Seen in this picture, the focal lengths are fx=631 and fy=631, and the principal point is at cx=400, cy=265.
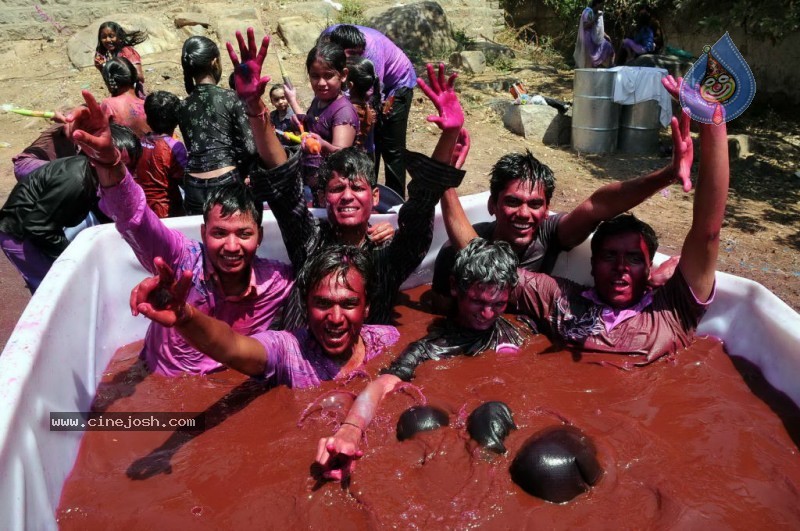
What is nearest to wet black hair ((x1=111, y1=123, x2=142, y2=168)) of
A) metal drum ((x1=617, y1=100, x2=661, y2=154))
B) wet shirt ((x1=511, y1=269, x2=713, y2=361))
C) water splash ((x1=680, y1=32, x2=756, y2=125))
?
wet shirt ((x1=511, y1=269, x2=713, y2=361))

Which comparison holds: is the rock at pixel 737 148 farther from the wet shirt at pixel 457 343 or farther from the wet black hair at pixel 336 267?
the wet black hair at pixel 336 267

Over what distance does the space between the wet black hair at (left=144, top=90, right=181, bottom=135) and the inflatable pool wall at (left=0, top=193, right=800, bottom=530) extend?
3.01 ft

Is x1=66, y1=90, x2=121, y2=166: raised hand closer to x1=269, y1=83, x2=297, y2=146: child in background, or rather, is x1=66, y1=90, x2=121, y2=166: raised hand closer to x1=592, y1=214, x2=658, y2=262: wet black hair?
x1=592, y1=214, x2=658, y2=262: wet black hair

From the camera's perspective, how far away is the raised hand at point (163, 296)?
6.09 ft

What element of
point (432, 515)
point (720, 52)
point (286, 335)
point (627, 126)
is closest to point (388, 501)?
point (432, 515)

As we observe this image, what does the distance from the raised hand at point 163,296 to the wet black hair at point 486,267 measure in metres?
1.40

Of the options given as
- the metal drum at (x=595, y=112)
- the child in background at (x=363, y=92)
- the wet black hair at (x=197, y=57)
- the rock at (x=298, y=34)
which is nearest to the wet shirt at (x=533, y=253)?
the child in background at (x=363, y=92)

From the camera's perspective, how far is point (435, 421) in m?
2.57

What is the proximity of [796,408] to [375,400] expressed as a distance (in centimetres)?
189

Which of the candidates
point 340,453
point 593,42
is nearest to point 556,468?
point 340,453

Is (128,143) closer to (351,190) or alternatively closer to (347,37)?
(351,190)

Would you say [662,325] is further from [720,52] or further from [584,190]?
[584,190]

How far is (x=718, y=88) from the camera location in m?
2.56

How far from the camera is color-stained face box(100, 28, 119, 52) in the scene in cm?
586
